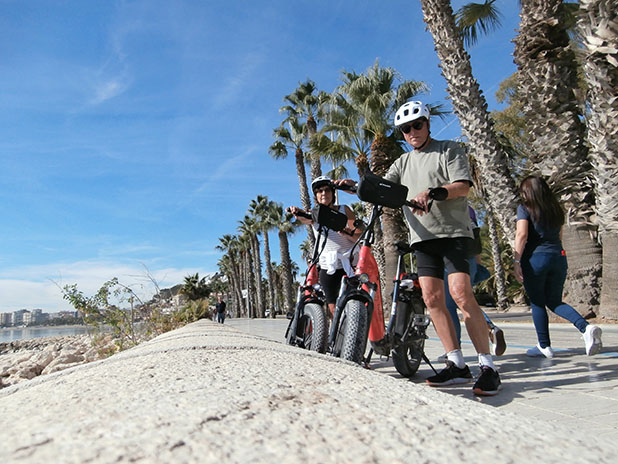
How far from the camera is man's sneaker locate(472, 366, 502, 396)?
9.45 ft

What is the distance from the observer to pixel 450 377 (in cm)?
333

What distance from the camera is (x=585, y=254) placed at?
386 inches

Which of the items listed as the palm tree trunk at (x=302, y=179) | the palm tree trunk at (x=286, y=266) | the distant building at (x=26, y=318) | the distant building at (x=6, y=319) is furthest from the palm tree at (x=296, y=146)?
the distant building at (x=6, y=319)

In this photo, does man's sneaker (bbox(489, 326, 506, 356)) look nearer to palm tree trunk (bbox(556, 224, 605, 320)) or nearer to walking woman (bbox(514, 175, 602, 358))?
walking woman (bbox(514, 175, 602, 358))

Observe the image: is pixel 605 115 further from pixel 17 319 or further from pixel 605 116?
pixel 17 319

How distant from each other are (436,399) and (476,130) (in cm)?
1075

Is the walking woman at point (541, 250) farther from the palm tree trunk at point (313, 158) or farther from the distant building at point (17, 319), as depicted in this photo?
the distant building at point (17, 319)

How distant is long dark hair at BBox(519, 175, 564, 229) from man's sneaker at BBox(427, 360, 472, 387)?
6.72ft

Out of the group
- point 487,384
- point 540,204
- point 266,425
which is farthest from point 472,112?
point 266,425

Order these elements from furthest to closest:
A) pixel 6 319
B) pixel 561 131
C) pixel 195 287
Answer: pixel 6 319 → pixel 195 287 → pixel 561 131

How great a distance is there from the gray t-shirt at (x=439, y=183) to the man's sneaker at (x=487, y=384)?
0.94 meters

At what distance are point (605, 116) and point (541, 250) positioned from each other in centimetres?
557

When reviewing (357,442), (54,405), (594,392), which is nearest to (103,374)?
(54,405)

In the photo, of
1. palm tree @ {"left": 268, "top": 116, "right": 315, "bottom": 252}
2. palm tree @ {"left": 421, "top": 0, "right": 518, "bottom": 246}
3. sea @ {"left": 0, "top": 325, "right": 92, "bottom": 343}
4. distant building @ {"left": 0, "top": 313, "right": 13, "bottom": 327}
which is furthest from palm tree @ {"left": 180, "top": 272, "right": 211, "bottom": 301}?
distant building @ {"left": 0, "top": 313, "right": 13, "bottom": 327}
